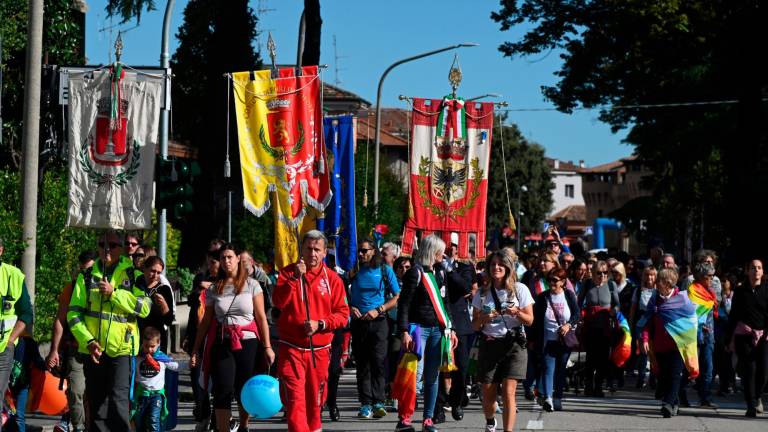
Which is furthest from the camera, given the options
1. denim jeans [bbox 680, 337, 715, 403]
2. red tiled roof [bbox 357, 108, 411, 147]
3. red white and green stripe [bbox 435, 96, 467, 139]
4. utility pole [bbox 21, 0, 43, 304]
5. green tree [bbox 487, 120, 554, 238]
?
red tiled roof [bbox 357, 108, 411, 147]

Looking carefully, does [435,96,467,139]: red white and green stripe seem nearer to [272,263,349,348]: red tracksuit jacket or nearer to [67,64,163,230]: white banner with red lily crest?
[67,64,163,230]: white banner with red lily crest

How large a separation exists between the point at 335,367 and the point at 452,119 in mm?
7251

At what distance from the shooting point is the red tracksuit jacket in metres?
10.1

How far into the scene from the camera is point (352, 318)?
13.8 m

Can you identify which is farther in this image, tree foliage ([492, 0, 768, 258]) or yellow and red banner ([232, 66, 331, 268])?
tree foliage ([492, 0, 768, 258])

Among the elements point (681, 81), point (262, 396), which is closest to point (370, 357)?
point (262, 396)

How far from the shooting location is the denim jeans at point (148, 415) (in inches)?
419

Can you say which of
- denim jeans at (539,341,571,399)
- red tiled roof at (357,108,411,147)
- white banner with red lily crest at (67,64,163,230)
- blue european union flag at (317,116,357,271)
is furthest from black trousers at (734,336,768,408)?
red tiled roof at (357,108,411,147)

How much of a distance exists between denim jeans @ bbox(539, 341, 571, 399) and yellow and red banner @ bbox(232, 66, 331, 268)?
3.30 meters

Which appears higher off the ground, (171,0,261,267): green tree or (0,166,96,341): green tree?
(171,0,261,267): green tree

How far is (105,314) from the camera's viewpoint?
9.99 meters

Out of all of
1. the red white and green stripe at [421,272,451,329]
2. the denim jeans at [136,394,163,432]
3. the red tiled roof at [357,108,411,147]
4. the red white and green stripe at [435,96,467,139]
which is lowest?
the denim jeans at [136,394,163,432]

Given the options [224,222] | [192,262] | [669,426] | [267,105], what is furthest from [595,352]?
[192,262]

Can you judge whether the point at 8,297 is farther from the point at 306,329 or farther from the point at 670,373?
the point at 670,373
